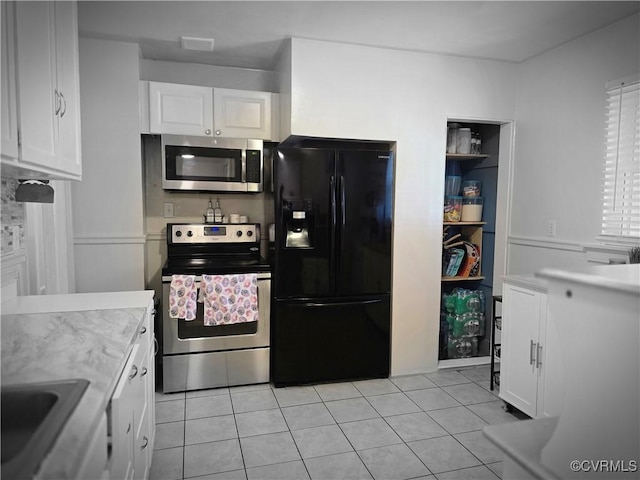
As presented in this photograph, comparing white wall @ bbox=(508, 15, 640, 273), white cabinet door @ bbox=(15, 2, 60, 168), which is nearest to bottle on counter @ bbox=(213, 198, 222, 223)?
white cabinet door @ bbox=(15, 2, 60, 168)

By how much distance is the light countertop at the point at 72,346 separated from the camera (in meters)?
0.89

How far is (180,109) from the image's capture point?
10.2 feet

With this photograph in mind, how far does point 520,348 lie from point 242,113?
2.50 metres

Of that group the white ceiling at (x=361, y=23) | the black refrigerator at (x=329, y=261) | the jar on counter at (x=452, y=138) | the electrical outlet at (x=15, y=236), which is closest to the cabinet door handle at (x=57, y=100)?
the electrical outlet at (x=15, y=236)

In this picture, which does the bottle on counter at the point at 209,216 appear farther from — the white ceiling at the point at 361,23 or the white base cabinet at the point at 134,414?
the white base cabinet at the point at 134,414

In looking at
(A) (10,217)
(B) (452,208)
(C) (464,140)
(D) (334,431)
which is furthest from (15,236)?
(C) (464,140)

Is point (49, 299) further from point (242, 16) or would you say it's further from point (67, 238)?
point (242, 16)

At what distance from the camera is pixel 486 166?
3850 mm

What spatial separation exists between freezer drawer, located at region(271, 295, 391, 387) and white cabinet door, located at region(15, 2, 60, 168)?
182 centimetres

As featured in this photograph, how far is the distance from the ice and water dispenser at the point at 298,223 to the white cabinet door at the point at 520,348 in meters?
1.35

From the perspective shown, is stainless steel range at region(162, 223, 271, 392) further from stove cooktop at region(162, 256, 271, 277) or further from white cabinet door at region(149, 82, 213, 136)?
white cabinet door at region(149, 82, 213, 136)

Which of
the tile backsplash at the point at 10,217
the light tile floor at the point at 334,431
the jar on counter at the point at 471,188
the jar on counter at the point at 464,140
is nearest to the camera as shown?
the tile backsplash at the point at 10,217

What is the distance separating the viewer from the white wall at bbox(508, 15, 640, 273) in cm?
270

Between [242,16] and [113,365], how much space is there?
2152 mm
